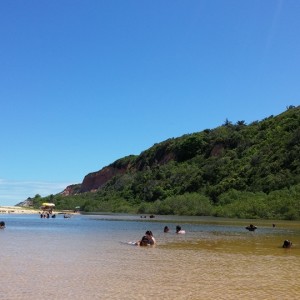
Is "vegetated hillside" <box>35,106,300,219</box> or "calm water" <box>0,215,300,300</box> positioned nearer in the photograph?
"calm water" <box>0,215,300,300</box>

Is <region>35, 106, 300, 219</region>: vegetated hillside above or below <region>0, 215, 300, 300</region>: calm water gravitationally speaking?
above

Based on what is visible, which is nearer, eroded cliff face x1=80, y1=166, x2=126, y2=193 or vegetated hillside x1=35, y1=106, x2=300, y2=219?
vegetated hillside x1=35, y1=106, x2=300, y2=219

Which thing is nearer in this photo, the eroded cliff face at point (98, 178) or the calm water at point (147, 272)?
the calm water at point (147, 272)

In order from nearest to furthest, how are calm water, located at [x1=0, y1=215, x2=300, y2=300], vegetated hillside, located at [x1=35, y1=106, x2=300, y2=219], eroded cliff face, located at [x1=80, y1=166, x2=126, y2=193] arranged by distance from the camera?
calm water, located at [x1=0, y1=215, x2=300, y2=300] < vegetated hillside, located at [x1=35, y1=106, x2=300, y2=219] < eroded cliff face, located at [x1=80, y1=166, x2=126, y2=193]

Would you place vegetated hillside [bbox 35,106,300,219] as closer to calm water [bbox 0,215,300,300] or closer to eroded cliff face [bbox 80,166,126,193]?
eroded cliff face [bbox 80,166,126,193]

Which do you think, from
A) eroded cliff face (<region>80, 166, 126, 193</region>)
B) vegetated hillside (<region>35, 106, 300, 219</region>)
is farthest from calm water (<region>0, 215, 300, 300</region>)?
eroded cliff face (<region>80, 166, 126, 193</region>)

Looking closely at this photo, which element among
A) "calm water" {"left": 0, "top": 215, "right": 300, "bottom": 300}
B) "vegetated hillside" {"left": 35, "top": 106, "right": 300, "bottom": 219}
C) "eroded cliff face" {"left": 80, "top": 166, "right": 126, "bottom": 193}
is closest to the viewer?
"calm water" {"left": 0, "top": 215, "right": 300, "bottom": 300}

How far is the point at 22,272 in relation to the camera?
696 inches

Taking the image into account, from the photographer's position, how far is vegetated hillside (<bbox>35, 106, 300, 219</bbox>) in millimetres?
82312

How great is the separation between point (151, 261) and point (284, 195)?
5822cm

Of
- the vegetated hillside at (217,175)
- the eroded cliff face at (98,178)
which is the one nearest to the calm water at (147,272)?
the vegetated hillside at (217,175)

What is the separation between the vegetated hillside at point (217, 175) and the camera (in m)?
82.3

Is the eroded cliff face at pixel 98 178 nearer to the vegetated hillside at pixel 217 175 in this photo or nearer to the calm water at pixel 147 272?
the vegetated hillside at pixel 217 175

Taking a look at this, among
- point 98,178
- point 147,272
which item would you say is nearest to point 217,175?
point 98,178
